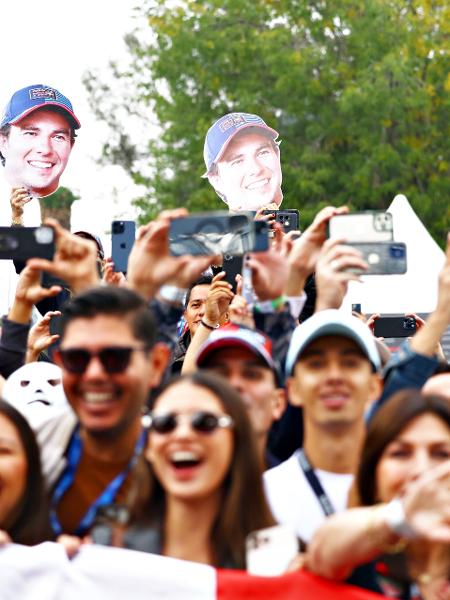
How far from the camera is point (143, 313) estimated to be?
13.4 feet

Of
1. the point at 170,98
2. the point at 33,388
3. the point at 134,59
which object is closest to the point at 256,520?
the point at 33,388

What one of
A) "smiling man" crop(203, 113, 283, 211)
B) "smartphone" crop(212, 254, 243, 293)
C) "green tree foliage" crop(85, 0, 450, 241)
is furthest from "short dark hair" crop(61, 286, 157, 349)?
"green tree foliage" crop(85, 0, 450, 241)

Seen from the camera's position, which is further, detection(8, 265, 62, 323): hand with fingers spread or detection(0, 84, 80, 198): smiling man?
detection(0, 84, 80, 198): smiling man

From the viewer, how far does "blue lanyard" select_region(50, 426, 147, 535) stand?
389cm

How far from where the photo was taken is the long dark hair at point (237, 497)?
3.73m

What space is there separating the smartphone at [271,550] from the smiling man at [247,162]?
425cm

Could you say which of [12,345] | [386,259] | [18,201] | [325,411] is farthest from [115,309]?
[18,201]

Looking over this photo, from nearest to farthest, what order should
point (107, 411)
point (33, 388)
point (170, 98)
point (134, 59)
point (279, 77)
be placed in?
point (107, 411), point (33, 388), point (279, 77), point (170, 98), point (134, 59)

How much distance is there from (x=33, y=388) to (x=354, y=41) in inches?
833

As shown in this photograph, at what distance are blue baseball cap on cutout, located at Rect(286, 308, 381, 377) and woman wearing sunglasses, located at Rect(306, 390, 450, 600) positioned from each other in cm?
51

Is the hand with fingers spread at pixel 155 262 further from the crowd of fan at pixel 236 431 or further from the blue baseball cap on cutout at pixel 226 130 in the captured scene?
the blue baseball cap on cutout at pixel 226 130

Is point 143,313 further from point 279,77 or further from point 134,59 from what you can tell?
point 134,59

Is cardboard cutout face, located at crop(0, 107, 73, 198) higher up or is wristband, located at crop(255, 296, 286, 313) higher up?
cardboard cutout face, located at crop(0, 107, 73, 198)

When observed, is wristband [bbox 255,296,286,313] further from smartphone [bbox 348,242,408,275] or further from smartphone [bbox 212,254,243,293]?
smartphone [bbox 212,254,243,293]
